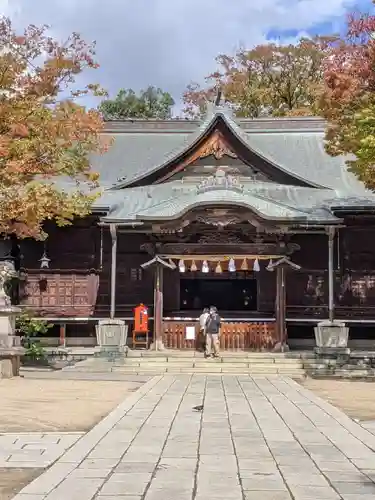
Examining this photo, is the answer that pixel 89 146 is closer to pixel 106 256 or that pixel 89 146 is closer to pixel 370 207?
pixel 106 256

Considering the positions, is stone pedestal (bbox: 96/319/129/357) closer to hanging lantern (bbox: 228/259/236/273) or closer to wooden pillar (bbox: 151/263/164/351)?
wooden pillar (bbox: 151/263/164/351)

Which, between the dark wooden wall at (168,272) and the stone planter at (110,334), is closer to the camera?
the stone planter at (110,334)

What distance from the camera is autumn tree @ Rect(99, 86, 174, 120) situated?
50.7 meters

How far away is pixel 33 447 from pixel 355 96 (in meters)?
12.0

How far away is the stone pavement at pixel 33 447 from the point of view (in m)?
6.68

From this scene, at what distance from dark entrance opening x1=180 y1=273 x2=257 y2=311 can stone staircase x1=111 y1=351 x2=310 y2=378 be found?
4.02 m

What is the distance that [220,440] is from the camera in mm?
7977

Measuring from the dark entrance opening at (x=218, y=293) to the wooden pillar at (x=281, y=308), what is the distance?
2508mm

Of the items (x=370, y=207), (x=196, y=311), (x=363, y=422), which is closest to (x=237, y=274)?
(x=196, y=311)

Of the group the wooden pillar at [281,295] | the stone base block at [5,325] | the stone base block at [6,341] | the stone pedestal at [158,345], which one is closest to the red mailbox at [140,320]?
the stone pedestal at [158,345]

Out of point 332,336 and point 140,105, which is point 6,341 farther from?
point 140,105

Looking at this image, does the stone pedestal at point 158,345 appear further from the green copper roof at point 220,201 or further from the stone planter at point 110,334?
the green copper roof at point 220,201

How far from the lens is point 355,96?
615 inches

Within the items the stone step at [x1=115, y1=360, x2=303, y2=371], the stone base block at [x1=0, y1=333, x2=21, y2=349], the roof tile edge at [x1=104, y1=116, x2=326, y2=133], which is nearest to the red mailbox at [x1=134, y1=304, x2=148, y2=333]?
the stone step at [x1=115, y1=360, x2=303, y2=371]
